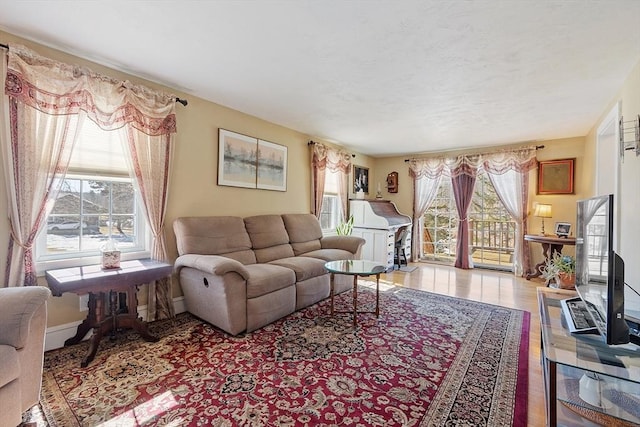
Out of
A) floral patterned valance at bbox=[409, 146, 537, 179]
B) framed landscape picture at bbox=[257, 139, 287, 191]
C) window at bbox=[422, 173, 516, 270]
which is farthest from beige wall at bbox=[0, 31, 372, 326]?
window at bbox=[422, 173, 516, 270]

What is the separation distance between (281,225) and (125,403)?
2614mm

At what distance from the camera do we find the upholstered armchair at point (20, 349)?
1351 mm

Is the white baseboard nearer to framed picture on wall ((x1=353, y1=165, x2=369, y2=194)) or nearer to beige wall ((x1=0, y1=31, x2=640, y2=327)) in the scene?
beige wall ((x1=0, y1=31, x2=640, y2=327))

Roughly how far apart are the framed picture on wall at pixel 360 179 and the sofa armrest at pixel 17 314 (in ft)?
17.2

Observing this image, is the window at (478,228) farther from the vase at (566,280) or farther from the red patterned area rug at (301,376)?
the red patterned area rug at (301,376)

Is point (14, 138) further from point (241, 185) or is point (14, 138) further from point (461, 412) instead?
point (461, 412)

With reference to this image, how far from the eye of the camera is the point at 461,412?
1.66 meters

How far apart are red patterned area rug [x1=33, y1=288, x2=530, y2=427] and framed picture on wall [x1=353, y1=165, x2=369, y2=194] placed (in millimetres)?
3705

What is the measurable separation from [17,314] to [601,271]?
309 centimetres

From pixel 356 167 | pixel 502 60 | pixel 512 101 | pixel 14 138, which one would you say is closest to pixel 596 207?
pixel 502 60

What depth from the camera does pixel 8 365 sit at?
1.34 m

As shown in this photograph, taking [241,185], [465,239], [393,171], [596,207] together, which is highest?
[393,171]

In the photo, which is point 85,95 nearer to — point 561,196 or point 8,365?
point 8,365

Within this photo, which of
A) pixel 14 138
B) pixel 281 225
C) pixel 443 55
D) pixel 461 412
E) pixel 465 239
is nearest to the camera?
pixel 461 412
